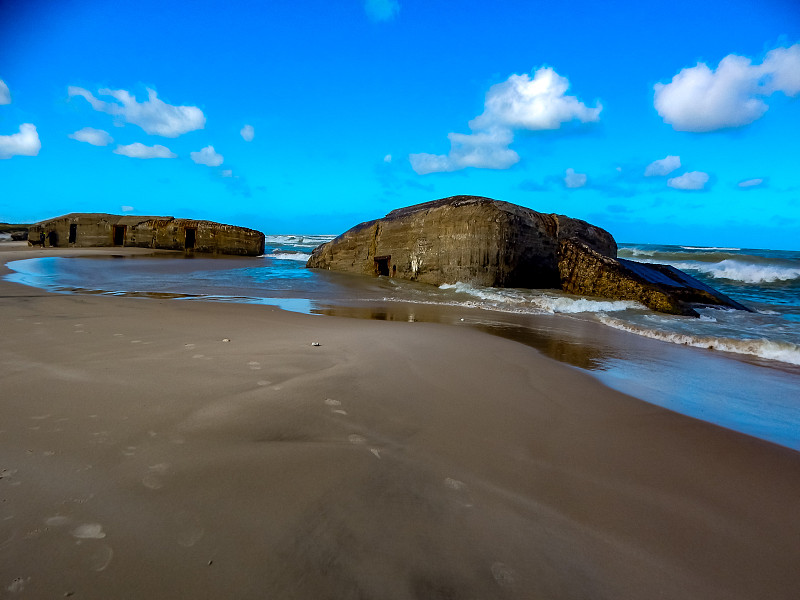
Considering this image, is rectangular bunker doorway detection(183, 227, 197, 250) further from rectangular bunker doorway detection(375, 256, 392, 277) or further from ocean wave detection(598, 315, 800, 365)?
ocean wave detection(598, 315, 800, 365)

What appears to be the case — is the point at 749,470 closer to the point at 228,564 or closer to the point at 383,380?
the point at 383,380

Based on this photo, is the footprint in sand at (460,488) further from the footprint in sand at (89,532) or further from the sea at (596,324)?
the sea at (596,324)

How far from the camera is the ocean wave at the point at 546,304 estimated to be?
603cm

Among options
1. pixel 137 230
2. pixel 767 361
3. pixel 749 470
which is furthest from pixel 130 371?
pixel 137 230

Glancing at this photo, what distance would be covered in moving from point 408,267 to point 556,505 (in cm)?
756

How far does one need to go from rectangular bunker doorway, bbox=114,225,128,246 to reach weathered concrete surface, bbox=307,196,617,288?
13646 millimetres

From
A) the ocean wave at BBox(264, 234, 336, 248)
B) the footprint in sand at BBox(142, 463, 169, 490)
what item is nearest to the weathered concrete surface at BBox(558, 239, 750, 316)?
the footprint in sand at BBox(142, 463, 169, 490)

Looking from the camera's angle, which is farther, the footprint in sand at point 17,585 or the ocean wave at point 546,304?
the ocean wave at point 546,304

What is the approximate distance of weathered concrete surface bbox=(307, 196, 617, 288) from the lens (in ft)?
25.3

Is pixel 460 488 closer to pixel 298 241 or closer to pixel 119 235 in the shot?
pixel 119 235

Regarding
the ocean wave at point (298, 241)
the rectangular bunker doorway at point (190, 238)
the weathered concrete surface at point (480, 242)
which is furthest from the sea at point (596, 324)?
the ocean wave at point (298, 241)

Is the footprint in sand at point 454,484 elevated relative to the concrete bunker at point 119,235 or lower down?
lower down

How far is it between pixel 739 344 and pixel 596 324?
4.58 feet

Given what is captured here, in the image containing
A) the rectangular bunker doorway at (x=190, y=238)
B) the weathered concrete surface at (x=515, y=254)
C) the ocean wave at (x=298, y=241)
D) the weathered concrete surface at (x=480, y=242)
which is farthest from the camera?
the ocean wave at (x=298, y=241)
